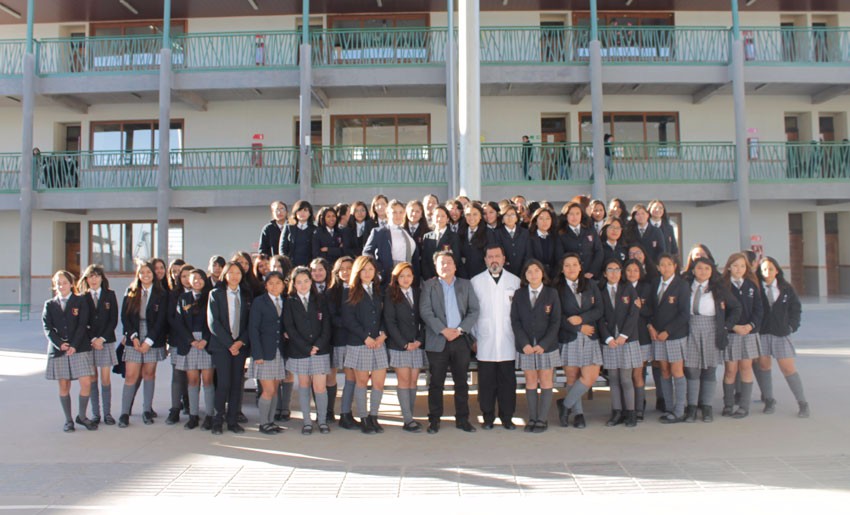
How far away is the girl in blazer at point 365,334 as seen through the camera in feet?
19.1

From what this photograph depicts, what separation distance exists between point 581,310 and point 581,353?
0.42 metres

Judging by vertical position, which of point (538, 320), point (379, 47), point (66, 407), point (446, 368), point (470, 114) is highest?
point (379, 47)

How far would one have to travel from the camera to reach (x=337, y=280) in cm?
612

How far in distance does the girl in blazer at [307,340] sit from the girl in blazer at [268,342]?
109mm

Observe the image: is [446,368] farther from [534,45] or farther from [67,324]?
[534,45]

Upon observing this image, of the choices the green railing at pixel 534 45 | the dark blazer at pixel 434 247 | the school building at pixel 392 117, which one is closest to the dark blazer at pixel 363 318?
the dark blazer at pixel 434 247

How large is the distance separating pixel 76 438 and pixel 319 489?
9.53ft


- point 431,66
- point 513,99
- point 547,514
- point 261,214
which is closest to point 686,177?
point 513,99

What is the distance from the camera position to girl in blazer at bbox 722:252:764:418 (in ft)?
20.5

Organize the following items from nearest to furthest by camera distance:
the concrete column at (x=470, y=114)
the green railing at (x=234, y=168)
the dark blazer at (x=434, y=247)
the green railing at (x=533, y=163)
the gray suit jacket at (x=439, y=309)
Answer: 1. the gray suit jacket at (x=439, y=309)
2. the dark blazer at (x=434, y=247)
3. the concrete column at (x=470, y=114)
4. the green railing at (x=533, y=163)
5. the green railing at (x=234, y=168)

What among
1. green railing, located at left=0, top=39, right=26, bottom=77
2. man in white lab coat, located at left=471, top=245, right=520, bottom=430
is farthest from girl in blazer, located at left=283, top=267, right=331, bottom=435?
green railing, located at left=0, top=39, right=26, bottom=77

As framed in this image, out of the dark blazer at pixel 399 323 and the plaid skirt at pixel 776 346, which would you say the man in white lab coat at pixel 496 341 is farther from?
the plaid skirt at pixel 776 346

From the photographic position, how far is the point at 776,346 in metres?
6.36


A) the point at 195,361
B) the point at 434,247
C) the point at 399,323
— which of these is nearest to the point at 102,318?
the point at 195,361
